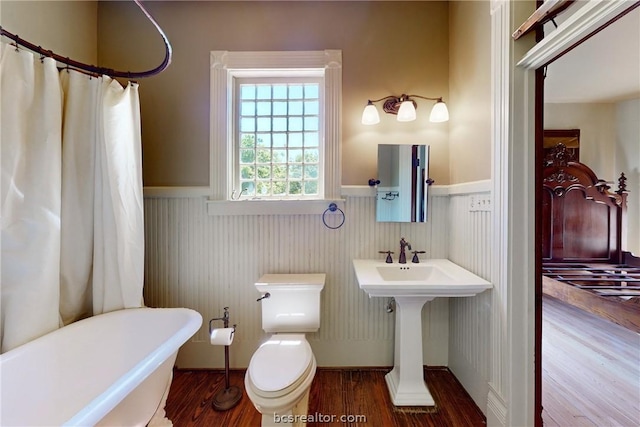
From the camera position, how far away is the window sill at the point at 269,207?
1765 mm

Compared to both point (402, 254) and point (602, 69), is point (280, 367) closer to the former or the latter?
point (402, 254)

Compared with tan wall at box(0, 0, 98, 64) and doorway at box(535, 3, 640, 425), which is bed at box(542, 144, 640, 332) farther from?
tan wall at box(0, 0, 98, 64)

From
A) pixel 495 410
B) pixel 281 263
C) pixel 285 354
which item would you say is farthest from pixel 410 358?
pixel 281 263

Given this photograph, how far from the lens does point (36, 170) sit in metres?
1.17

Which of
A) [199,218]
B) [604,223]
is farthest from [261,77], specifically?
[604,223]

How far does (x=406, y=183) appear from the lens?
177 centimetres

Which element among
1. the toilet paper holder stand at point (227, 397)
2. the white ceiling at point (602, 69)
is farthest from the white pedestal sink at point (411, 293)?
the white ceiling at point (602, 69)

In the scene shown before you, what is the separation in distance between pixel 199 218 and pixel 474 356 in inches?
80.6

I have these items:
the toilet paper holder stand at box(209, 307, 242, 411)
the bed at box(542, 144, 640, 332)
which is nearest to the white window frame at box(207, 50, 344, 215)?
the toilet paper holder stand at box(209, 307, 242, 411)

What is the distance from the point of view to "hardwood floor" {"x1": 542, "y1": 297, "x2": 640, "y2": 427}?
133cm

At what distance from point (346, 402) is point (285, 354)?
0.57 meters

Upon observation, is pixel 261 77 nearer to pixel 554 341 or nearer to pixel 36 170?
pixel 36 170

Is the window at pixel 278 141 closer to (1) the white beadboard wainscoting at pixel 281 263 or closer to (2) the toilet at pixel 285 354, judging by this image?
(1) the white beadboard wainscoting at pixel 281 263

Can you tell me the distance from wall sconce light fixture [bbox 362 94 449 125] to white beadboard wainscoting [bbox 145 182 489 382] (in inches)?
21.4
